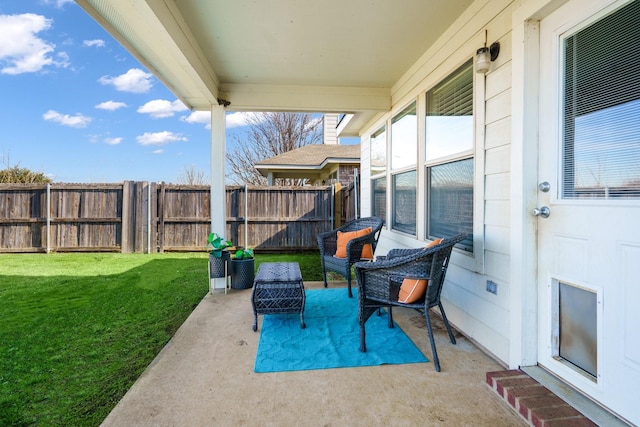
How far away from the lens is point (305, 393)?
6.36ft

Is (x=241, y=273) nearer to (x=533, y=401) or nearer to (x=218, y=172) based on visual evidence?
(x=218, y=172)

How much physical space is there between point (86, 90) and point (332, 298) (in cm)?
1548

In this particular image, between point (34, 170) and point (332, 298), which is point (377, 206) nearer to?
point (332, 298)

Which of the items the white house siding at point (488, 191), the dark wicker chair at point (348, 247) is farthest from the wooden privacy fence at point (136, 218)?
the white house siding at point (488, 191)

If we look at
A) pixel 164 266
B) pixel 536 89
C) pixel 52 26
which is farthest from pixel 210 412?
pixel 52 26

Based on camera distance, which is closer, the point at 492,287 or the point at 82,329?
the point at 492,287

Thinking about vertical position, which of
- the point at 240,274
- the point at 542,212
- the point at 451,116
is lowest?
the point at 240,274

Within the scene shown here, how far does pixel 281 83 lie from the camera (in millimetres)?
4383

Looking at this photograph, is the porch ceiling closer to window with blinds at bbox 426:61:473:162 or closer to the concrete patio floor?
window with blinds at bbox 426:61:473:162

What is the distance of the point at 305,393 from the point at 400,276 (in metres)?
1.00

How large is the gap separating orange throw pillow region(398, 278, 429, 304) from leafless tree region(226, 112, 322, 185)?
14555mm

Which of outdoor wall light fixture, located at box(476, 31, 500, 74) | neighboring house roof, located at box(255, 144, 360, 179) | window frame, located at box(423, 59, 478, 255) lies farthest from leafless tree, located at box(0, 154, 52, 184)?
outdoor wall light fixture, located at box(476, 31, 500, 74)

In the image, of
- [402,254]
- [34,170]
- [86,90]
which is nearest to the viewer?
[402,254]

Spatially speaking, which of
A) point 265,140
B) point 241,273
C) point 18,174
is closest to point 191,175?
point 265,140
